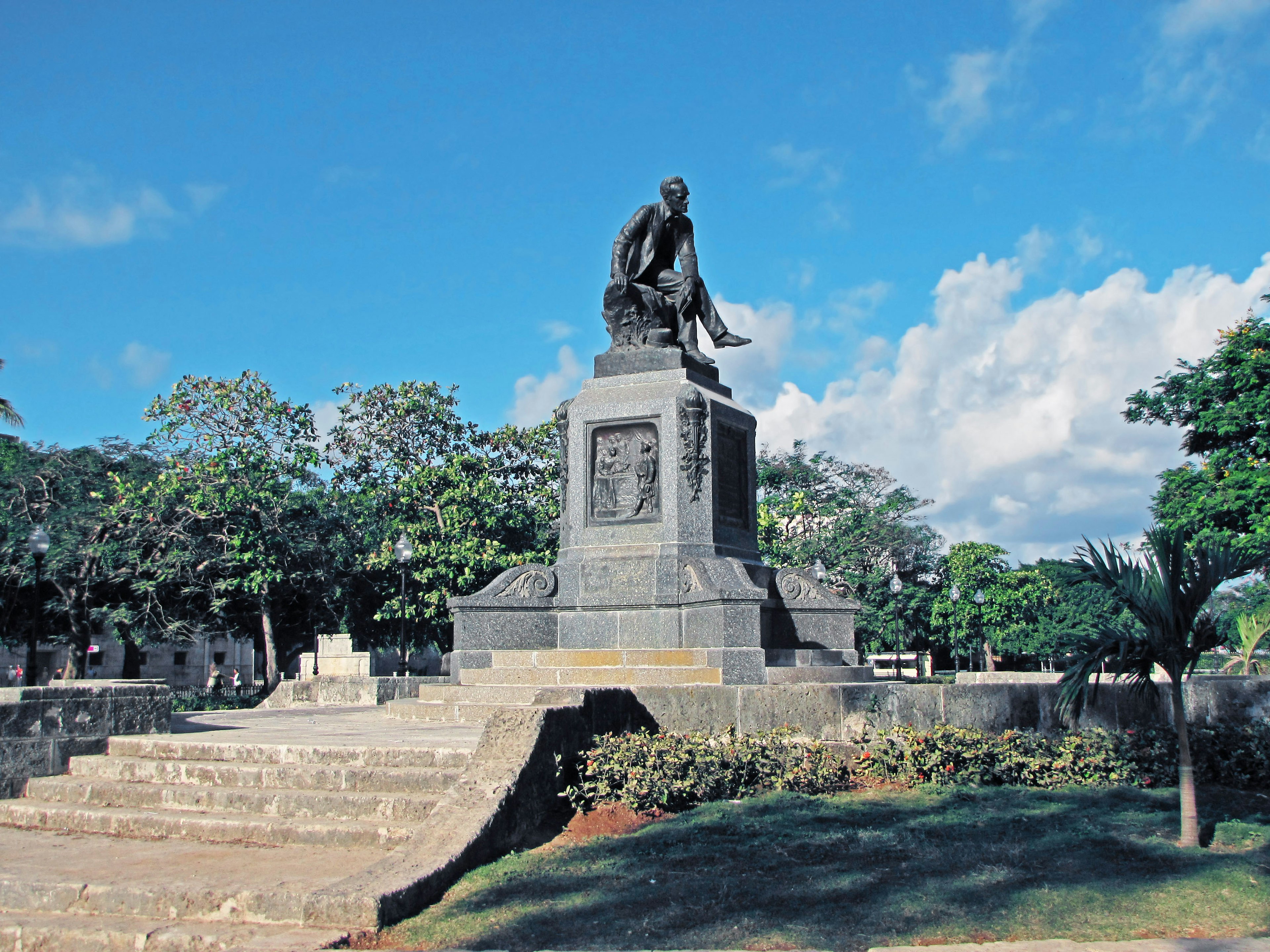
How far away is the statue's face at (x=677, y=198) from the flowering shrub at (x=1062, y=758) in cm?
792

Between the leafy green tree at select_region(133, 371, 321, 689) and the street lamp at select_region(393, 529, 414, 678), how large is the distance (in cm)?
405

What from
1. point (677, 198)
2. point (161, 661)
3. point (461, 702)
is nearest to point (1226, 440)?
point (677, 198)

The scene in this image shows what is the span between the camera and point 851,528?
137 feet

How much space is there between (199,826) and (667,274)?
30.4 ft

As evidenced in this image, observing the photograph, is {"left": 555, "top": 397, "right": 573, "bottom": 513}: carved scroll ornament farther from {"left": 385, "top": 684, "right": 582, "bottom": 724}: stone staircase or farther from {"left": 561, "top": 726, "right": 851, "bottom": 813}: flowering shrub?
{"left": 561, "top": 726, "right": 851, "bottom": 813}: flowering shrub

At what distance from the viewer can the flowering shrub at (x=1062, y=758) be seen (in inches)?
328

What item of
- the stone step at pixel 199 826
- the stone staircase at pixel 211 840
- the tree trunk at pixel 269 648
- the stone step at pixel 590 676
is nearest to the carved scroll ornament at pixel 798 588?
the stone step at pixel 590 676

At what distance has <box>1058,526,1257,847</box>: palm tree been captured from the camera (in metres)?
6.79

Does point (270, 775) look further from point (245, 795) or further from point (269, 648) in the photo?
point (269, 648)

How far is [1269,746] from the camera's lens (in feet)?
28.6

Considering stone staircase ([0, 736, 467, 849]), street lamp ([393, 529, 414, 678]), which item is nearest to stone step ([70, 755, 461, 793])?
stone staircase ([0, 736, 467, 849])

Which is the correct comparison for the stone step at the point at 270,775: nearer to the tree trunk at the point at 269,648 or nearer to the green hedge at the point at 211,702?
the green hedge at the point at 211,702

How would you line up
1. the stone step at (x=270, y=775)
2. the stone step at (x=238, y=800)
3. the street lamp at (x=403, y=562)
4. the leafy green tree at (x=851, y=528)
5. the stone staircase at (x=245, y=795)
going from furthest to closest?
1. the leafy green tree at (x=851, y=528)
2. the street lamp at (x=403, y=562)
3. the stone step at (x=270, y=775)
4. the stone step at (x=238, y=800)
5. the stone staircase at (x=245, y=795)

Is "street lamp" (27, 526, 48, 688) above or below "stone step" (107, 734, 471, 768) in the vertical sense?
above
